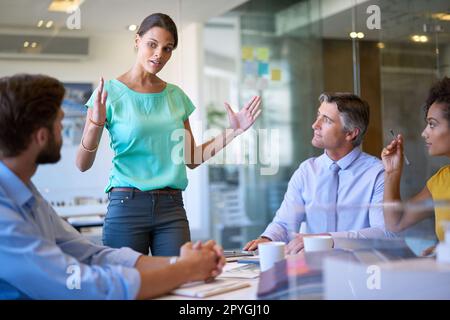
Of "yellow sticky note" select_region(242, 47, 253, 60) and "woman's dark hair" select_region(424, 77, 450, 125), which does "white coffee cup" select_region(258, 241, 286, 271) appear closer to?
"woman's dark hair" select_region(424, 77, 450, 125)

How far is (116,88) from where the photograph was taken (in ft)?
7.58

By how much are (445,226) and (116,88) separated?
1.35m

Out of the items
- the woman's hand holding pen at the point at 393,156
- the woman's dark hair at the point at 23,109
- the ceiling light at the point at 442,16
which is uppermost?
the ceiling light at the point at 442,16

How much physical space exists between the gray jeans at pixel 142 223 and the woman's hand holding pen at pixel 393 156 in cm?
82

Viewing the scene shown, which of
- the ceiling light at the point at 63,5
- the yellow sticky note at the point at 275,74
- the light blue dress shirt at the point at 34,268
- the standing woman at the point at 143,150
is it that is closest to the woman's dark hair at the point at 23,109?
the light blue dress shirt at the point at 34,268

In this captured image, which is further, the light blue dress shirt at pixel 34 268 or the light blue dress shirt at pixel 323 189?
the light blue dress shirt at pixel 323 189

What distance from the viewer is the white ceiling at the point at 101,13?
300 cm

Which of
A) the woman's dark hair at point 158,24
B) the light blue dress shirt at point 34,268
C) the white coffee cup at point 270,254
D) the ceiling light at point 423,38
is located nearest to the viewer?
the light blue dress shirt at point 34,268

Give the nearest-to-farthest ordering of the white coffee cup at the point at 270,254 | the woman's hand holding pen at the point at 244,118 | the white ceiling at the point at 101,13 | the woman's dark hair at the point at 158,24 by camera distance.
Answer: the white coffee cup at the point at 270,254, the woman's dark hair at the point at 158,24, the woman's hand holding pen at the point at 244,118, the white ceiling at the point at 101,13

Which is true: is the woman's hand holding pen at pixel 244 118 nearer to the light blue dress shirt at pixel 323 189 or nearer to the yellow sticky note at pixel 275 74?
the light blue dress shirt at pixel 323 189

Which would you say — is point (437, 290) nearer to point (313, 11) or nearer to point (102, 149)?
point (102, 149)

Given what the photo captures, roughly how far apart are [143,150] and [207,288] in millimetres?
911

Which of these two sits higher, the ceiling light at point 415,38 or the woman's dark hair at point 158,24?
the ceiling light at point 415,38

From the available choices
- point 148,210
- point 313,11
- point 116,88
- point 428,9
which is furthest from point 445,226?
point 313,11
